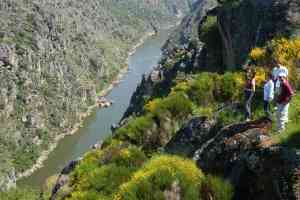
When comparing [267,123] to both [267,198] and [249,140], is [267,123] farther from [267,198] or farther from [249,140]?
[267,198]

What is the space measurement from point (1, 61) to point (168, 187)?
150888 millimetres

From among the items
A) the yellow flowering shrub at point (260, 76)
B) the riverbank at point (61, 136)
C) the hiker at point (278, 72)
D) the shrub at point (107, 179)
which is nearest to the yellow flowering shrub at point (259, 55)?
the yellow flowering shrub at point (260, 76)

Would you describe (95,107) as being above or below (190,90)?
below

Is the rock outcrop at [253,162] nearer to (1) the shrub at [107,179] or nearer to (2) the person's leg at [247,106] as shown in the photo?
(2) the person's leg at [247,106]

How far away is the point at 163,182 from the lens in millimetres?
12812

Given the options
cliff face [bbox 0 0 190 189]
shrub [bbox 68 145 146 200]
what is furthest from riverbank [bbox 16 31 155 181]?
shrub [bbox 68 145 146 200]

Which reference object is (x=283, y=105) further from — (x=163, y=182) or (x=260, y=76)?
(x=260, y=76)

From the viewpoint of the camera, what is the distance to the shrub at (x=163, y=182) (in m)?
12.5

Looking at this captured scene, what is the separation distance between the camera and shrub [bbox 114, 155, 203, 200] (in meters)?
12.5

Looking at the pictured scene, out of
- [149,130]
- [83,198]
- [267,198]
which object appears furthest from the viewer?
[149,130]

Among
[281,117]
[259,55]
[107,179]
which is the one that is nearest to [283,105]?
[281,117]

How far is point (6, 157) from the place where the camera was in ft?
415

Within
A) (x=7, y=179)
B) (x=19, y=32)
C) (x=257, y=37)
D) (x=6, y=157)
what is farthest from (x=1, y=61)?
(x=257, y=37)

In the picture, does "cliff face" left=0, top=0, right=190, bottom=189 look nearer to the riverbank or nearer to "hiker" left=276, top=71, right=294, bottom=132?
the riverbank
